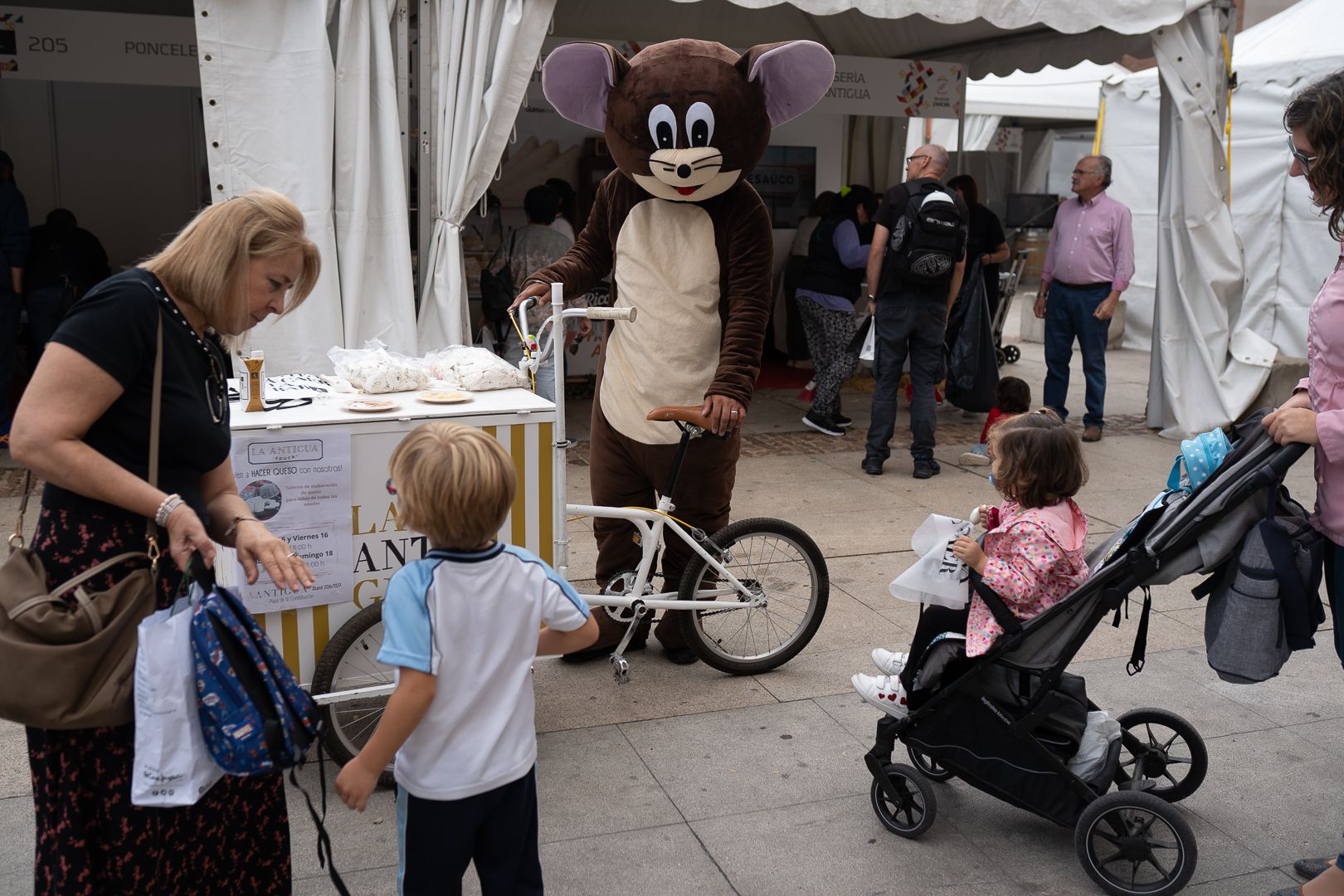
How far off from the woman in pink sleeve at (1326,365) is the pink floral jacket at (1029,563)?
1.82ft

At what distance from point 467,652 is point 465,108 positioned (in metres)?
4.89

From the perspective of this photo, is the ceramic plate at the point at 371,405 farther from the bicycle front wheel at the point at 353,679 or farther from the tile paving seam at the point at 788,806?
the tile paving seam at the point at 788,806

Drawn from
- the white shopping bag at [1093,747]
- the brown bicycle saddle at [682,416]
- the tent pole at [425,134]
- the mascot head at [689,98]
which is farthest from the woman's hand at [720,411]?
the tent pole at [425,134]

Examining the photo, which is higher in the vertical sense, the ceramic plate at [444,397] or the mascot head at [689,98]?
the mascot head at [689,98]

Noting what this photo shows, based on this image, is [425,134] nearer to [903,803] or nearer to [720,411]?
[720,411]

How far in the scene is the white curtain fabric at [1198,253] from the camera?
822 centimetres

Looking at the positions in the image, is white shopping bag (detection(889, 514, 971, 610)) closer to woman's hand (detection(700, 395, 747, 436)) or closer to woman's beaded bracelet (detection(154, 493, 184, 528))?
woman's hand (detection(700, 395, 747, 436))

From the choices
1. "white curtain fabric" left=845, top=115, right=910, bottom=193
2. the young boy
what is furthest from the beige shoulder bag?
"white curtain fabric" left=845, top=115, right=910, bottom=193

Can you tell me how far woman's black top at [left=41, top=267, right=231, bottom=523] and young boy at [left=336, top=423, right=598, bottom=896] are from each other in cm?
45

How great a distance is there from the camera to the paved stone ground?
3150mm

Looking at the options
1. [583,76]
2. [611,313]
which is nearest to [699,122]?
[583,76]

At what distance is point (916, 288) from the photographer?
747 centimetres

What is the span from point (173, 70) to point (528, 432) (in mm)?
5424

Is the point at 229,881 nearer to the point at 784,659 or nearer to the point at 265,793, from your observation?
the point at 265,793
